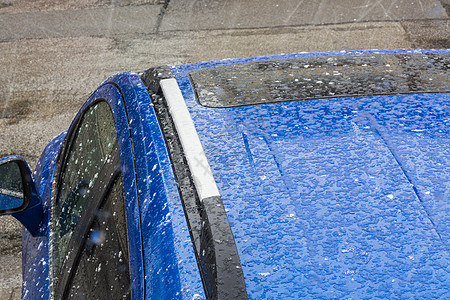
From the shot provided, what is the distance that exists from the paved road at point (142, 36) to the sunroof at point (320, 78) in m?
3.41

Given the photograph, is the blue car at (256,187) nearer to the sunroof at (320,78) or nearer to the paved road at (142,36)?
the sunroof at (320,78)

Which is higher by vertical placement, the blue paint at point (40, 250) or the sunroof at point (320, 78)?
the sunroof at point (320, 78)

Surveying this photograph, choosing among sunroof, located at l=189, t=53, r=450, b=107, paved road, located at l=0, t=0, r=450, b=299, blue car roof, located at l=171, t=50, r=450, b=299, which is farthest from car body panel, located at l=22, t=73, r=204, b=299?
paved road, located at l=0, t=0, r=450, b=299

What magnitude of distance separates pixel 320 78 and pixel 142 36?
5.68 meters

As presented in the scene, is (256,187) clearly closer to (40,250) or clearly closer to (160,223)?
(160,223)

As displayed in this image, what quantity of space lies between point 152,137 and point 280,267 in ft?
2.31

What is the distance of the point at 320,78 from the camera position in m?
2.12

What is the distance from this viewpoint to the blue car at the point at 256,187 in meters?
1.30

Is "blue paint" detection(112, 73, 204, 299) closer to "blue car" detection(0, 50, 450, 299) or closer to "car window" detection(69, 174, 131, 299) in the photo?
"blue car" detection(0, 50, 450, 299)

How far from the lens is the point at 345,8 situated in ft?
26.3

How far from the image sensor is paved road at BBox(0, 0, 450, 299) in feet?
19.6

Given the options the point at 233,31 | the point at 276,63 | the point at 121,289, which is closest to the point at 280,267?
the point at 121,289

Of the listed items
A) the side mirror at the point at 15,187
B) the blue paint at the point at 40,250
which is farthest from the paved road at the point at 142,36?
the side mirror at the point at 15,187

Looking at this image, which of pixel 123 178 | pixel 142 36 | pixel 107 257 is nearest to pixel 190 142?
pixel 123 178
